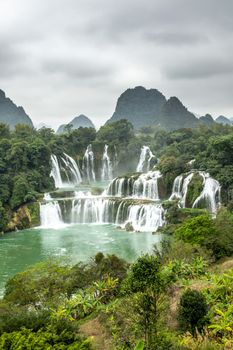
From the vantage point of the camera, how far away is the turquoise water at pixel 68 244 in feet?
78.8

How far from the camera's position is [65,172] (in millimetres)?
48406

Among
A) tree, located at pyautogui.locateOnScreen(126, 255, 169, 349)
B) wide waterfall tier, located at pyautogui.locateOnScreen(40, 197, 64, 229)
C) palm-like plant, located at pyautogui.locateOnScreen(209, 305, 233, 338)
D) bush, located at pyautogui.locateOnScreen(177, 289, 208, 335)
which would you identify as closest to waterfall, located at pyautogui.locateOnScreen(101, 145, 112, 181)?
wide waterfall tier, located at pyautogui.locateOnScreen(40, 197, 64, 229)

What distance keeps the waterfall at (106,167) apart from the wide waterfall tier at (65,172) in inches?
165

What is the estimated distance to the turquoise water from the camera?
24031 millimetres

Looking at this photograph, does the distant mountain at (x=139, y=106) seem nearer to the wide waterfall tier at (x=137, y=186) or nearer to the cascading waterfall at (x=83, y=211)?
the wide waterfall tier at (x=137, y=186)

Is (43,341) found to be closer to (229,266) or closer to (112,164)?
(229,266)

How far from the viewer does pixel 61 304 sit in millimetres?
12609

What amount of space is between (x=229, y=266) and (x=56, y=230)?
19351 mm

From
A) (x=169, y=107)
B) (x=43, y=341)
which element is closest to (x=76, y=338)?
(x=43, y=341)

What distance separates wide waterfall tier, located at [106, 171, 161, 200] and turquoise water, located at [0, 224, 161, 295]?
5498mm

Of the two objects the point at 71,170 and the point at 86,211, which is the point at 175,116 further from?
the point at 86,211

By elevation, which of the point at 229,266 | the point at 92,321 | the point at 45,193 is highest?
the point at 45,193

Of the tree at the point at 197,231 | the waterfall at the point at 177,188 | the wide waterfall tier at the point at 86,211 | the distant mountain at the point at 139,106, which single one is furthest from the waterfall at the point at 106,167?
the distant mountain at the point at 139,106

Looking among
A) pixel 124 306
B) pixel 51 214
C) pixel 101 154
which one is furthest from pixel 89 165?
pixel 124 306
